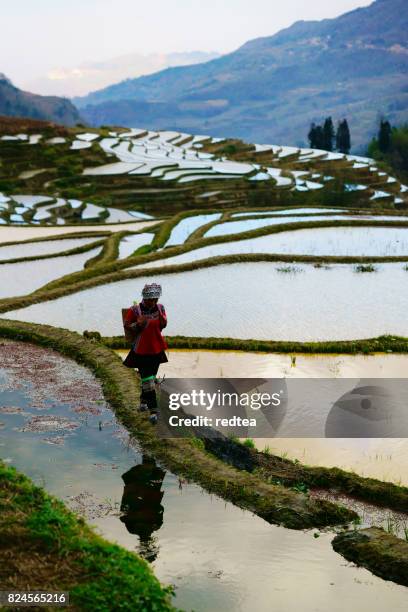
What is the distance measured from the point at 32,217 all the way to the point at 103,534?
98.0 feet

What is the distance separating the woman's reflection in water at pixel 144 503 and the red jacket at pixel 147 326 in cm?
106

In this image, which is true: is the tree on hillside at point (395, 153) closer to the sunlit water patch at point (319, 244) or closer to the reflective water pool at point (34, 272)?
the sunlit water patch at point (319, 244)

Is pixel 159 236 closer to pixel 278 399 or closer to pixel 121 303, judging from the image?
pixel 121 303

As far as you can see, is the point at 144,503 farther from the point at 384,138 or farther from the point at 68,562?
the point at 384,138

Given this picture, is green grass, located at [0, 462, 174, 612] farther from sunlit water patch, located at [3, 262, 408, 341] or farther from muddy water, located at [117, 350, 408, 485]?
sunlit water patch, located at [3, 262, 408, 341]

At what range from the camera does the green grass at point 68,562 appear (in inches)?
156

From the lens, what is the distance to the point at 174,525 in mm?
5305

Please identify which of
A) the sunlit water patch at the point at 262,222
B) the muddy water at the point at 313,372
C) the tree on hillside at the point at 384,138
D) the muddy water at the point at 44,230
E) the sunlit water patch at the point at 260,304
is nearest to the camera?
the muddy water at the point at 313,372

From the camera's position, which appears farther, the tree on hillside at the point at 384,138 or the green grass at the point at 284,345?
the tree on hillside at the point at 384,138

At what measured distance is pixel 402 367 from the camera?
969 cm

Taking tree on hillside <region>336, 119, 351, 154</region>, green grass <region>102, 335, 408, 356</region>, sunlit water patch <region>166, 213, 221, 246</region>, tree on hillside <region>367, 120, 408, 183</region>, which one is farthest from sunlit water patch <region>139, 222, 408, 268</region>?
tree on hillside <region>336, 119, 351, 154</region>

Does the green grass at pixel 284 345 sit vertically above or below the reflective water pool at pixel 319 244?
below

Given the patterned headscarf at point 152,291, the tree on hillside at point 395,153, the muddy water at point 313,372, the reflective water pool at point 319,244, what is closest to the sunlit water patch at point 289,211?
the reflective water pool at point 319,244

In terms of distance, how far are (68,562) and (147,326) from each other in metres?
3.10
